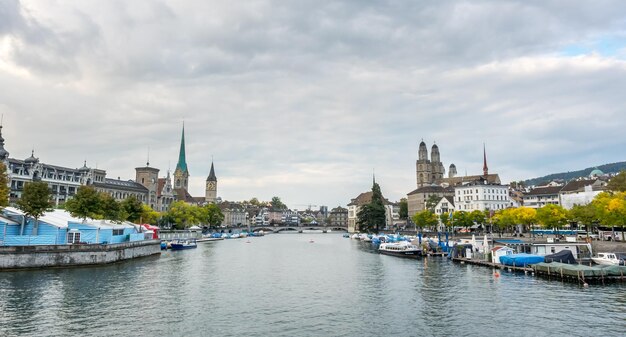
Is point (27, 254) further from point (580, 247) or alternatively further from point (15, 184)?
point (580, 247)

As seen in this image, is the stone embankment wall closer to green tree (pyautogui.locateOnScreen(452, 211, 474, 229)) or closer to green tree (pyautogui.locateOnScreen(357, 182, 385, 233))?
green tree (pyautogui.locateOnScreen(452, 211, 474, 229))

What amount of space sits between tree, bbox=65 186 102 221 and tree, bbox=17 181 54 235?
23.5 ft

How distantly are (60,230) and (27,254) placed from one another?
1096 centimetres

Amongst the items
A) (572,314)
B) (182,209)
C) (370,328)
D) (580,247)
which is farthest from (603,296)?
(182,209)

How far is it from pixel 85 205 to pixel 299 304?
157ft

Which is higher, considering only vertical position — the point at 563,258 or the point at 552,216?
the point at 552,216

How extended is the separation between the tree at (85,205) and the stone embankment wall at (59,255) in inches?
310

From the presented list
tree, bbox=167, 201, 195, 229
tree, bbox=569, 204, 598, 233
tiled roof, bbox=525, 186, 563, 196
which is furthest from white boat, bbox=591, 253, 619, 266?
tree, bbox=167, 201, 195, 229

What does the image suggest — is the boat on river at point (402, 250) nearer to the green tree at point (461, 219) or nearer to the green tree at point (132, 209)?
the green tree at point (461, 219)

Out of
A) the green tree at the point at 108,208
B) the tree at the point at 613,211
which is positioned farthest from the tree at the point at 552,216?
the green tree at the point at 108,208

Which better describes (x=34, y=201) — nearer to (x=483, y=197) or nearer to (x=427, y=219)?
(x=427, y=219)

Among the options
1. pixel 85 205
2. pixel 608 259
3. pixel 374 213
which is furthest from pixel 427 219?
pixel 85 205

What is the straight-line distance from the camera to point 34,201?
196 ft

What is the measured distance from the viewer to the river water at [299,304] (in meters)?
28.9
